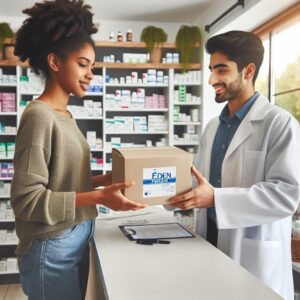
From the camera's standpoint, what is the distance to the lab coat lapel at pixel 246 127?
1.59m

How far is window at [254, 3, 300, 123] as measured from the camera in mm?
3242

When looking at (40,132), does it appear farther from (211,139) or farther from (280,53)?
(280,53)

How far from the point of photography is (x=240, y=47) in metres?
1.66

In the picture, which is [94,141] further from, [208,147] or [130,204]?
[130,204]

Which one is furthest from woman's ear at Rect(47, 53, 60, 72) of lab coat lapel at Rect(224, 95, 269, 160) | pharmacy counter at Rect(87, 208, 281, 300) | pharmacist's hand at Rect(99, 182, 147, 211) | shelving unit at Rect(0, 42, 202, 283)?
shelving unit at Rect(0, 42, 202, 283)

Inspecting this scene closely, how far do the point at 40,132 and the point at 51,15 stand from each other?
41cm

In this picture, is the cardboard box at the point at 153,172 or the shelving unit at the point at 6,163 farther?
the shelving unit at the point at 6,163

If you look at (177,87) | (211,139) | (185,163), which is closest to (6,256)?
(177,87)

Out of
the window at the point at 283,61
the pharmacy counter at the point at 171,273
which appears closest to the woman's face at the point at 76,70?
the pharmacy counter at the point at 171,273

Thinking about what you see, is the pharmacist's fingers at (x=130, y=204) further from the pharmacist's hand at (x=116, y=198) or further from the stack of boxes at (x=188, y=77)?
the stack of boxes at (x=188, y=77)

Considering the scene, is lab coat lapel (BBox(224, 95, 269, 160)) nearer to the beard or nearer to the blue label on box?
the beard

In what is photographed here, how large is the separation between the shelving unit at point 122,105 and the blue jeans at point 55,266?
2828mm

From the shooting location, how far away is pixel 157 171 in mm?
1277

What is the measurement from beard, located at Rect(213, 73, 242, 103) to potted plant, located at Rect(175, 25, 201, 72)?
2.56 metres
